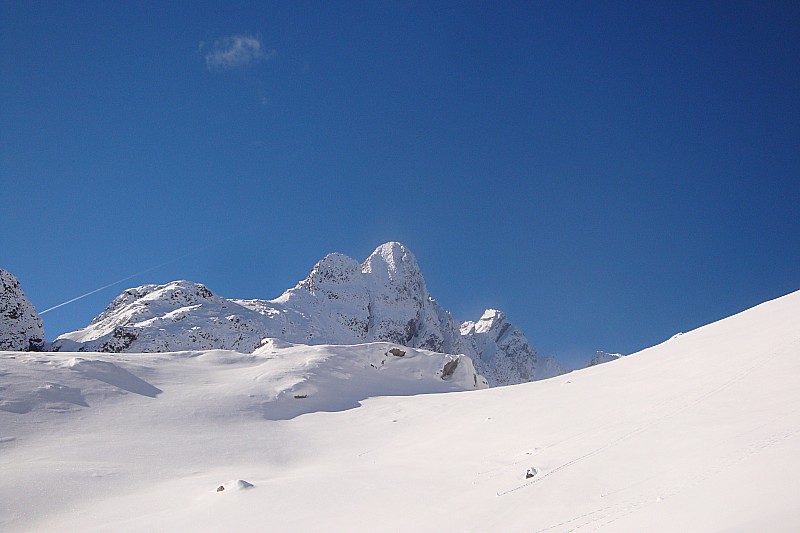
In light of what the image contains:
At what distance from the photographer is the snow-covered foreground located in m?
6.51

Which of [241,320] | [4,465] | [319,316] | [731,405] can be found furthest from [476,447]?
[319,316]

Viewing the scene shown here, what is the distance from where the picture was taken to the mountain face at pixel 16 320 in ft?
124

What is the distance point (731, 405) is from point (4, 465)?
16.9 m

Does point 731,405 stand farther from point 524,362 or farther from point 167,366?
point 524,362

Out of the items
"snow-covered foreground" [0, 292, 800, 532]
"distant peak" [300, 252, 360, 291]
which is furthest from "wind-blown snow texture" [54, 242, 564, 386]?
"snow-covered foreground" [0, 292, 800, 532]

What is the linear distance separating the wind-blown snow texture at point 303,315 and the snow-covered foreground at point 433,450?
117 ft

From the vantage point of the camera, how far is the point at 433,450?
12680 mm

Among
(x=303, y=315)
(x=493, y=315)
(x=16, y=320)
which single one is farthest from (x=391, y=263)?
(x=493, y=315)

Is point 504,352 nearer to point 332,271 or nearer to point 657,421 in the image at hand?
point 332,271

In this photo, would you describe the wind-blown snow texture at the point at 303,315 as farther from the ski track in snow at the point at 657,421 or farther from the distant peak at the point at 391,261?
the ski track in snow at the point at 657,421

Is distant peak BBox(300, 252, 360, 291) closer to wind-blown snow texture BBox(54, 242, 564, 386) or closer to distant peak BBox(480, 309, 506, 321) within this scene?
wind-blown snow texture BBox(54, 242, 564, 386)

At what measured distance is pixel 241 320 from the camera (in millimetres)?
61000

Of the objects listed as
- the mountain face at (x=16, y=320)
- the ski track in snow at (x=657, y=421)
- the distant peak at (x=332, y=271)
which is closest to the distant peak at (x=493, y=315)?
the distant peak at (x=332, y=271)

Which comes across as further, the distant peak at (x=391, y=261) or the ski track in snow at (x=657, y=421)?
the distant peak at (x=391, y=261)
